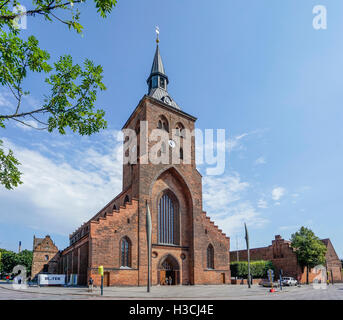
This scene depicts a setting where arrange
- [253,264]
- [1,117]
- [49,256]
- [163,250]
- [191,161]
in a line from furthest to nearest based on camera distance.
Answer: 1. [49,256]
2. [253,264]
3. [191,161]
4. [163,250]
5. [1,117]

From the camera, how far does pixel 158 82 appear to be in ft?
141

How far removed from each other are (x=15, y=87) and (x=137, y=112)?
3211cm

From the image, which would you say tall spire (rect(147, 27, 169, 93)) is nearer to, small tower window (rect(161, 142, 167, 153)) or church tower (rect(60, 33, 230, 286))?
church tower (rect(60, 33, 230, 286))

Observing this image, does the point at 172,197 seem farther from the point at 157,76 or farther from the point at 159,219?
the point at 157,76

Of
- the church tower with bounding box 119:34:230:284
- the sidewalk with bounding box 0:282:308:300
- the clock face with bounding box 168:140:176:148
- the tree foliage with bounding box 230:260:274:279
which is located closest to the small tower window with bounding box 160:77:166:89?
the church tower with bounding box 119:34:230:284

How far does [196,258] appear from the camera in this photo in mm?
33812

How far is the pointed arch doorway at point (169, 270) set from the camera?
32.1 metres

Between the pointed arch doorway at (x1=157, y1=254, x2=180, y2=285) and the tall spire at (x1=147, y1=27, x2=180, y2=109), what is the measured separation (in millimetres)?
20674

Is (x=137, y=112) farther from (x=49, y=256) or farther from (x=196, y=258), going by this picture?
(x=49, y=256)

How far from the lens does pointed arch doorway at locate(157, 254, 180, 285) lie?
105 ft

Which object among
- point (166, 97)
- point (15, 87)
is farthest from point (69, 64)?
point (166, 97)

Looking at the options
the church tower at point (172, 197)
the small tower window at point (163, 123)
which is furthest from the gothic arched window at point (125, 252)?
the small tower window at point (163, 123)

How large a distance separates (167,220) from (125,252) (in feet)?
23.0

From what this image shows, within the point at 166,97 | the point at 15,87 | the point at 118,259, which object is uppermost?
the point at 166,97
